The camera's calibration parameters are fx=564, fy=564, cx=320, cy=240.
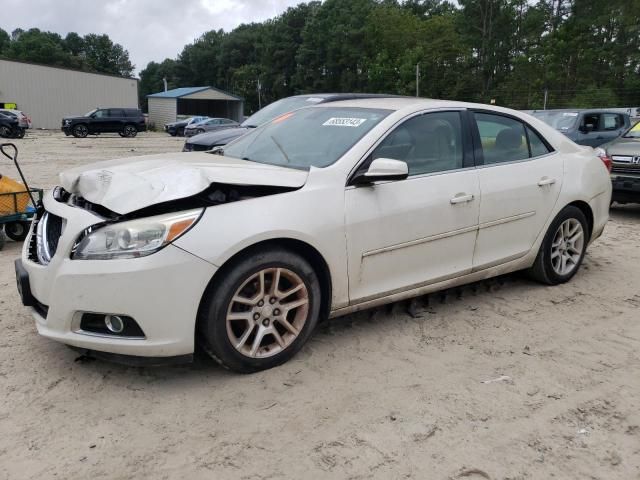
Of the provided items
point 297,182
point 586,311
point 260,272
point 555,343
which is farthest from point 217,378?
point 586,311

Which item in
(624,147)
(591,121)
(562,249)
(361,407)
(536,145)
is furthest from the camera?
(591,121)

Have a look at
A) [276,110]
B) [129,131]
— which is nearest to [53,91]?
[129,131]

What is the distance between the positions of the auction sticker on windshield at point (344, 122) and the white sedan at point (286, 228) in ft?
0.05

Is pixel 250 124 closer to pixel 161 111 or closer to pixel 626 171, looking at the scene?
pixel 626 171

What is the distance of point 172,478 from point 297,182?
1712 mm

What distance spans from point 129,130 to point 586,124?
27559 millimetres

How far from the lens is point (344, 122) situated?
12.8ft

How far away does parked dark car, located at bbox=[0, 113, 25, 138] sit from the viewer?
27.1m

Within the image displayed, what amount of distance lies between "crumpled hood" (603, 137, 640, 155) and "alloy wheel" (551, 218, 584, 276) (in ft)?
13.2

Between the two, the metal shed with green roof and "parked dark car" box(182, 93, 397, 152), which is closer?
"parked dark car" box(182, 93, 397, 152)

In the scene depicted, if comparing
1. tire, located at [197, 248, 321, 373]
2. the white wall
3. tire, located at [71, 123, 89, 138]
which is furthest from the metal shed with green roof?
tire, located at [197, 248, 321, 373]

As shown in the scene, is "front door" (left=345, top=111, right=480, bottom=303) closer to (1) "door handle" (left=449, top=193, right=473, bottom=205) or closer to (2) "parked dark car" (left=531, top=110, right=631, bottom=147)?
(1) "door handle" (left=449, top=193, right=473, bottom=205)

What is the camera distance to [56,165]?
1473 cm

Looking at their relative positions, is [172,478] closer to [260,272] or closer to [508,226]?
[260,272]
